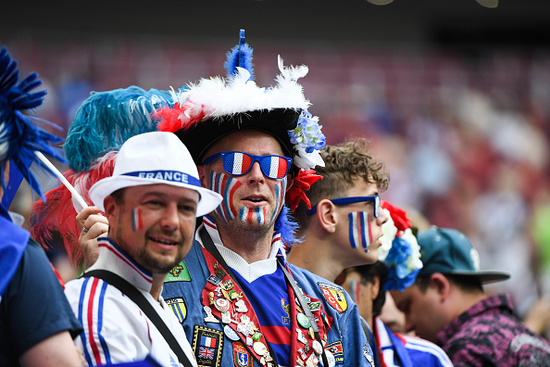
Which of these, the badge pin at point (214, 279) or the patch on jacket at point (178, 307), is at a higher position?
the badge pin at point (214, 279)

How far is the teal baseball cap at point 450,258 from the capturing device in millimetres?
4871

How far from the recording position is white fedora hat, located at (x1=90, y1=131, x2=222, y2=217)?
7.53 ft

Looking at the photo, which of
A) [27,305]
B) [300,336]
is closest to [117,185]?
[27,305]

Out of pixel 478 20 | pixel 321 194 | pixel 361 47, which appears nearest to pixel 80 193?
pixel 321 194

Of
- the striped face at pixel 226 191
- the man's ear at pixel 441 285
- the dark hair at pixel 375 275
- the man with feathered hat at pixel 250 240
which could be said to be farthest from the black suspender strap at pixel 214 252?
the man's ear at pixel 441 285

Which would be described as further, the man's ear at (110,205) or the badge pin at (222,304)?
the badge pin at (222,304)

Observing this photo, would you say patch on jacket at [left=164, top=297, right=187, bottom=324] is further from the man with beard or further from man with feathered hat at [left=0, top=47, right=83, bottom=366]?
man with feathered hat at [left=0, top=47, right=83, bottom=366]

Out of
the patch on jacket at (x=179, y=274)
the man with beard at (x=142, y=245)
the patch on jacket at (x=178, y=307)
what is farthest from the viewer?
the patch on jacket at (x=179, y=274)

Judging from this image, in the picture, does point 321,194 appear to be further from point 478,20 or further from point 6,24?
point 478,20

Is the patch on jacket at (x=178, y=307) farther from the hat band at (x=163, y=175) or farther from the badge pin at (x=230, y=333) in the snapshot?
the hat band at (x=163, y=175)

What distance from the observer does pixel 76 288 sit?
224 centimetres

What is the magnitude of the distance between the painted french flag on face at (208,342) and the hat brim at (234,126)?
31.2 inches

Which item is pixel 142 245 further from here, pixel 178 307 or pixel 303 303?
pixel 303 303

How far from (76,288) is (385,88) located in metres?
11.9
